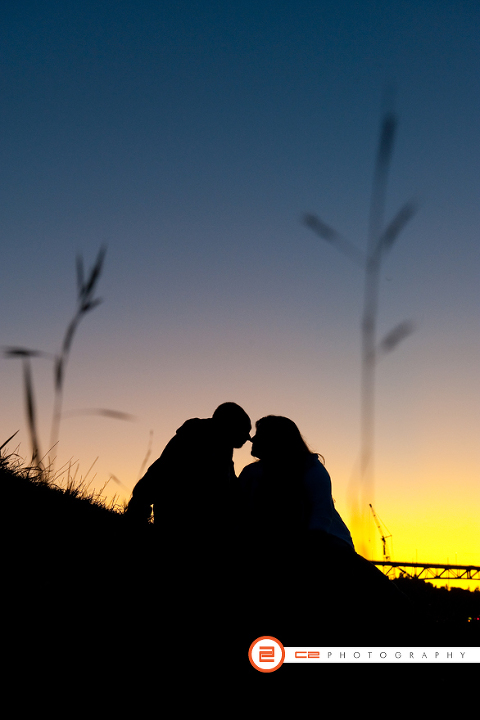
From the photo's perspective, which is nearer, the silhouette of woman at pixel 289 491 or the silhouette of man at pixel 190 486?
the silhouette of woman at pixel 289 491

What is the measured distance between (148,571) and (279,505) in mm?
702

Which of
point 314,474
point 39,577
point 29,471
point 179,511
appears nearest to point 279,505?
point 314,474

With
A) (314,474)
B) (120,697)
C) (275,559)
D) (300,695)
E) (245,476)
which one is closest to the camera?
(120,697)

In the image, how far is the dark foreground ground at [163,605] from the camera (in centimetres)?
151

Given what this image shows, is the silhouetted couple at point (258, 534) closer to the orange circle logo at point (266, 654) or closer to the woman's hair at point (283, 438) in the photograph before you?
the woman's hair at point (283, 438)

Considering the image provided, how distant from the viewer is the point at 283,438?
9.62 feet

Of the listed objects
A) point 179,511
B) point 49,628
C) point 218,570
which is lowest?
point 49,628

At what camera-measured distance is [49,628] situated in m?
1.54

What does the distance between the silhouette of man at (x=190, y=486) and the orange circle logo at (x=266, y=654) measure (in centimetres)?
98

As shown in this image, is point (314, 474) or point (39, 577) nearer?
point (39, 577)

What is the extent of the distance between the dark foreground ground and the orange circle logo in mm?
36

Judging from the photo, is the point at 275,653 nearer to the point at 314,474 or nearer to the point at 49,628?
the point at 49,628

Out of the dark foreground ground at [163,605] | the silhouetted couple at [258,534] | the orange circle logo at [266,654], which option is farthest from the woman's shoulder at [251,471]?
the orange circle logo at [266,654]

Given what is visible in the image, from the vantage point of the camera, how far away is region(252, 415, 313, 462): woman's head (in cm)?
289
